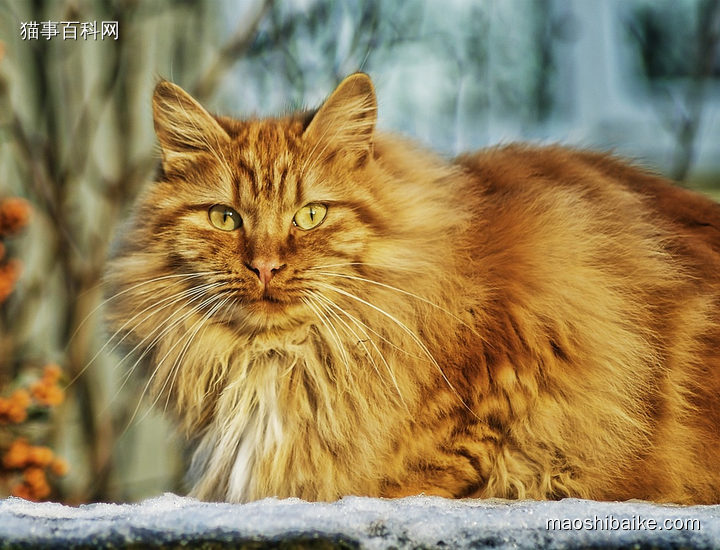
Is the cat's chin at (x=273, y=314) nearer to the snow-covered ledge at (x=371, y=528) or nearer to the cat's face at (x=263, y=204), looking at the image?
the cat's face at (x=263, y=204)

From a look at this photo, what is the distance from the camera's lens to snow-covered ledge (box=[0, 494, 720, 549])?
3.07 ft

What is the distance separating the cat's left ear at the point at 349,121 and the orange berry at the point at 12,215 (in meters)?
1.81

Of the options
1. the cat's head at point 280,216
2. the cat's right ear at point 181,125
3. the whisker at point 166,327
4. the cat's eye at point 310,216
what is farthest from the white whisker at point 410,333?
the cat's right ear at point 181,125

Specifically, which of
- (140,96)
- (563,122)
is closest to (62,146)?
(140,96)

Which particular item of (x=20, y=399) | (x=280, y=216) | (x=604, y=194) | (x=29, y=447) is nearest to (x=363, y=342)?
(x=280, y=216)

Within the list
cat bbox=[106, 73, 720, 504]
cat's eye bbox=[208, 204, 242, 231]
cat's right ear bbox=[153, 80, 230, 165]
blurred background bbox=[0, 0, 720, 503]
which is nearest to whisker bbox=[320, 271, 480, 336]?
cat bbox=[106, 73, 720, 504]

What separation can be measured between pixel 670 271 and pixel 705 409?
0.26m

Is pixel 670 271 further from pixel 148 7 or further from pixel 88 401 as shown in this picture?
pixel 148 7

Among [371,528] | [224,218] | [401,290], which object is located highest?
[224,218]

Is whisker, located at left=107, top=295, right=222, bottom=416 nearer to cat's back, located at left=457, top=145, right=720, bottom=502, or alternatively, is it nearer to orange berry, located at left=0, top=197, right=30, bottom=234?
cat's back, located at left=457, top=145, right=720, bottom=502

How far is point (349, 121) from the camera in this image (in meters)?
1.44

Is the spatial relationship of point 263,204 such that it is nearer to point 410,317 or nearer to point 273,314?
point 273,314

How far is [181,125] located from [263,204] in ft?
0.97

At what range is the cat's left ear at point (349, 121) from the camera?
1421mm
